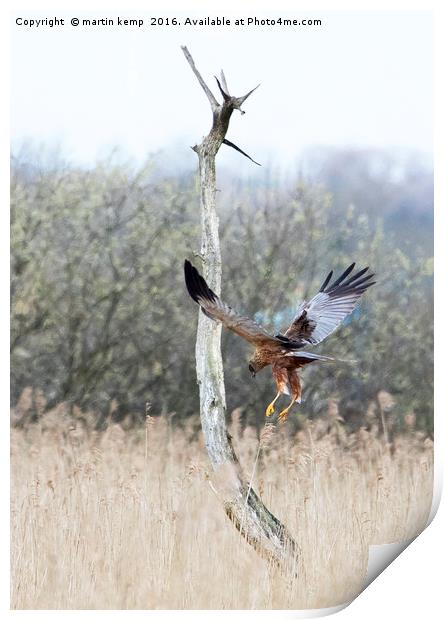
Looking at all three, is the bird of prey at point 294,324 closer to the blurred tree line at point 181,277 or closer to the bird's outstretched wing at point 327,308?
the bird's outstretched wing at point 327,308

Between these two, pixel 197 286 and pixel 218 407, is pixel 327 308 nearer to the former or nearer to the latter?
pixel 218 407

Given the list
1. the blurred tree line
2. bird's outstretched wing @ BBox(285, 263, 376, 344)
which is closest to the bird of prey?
bird's outstretched wing @ BBox(285, 263, 376, 344)

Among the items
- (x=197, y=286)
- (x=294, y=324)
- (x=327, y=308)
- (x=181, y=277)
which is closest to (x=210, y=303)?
(x=197, y=286)

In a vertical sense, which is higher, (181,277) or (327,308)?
(181,277)

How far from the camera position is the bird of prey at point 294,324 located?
4988 millimetres

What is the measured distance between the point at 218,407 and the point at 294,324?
485 millimetres

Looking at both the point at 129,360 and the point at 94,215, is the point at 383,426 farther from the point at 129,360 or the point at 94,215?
the point at 94,215

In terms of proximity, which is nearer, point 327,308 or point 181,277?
point 327,308

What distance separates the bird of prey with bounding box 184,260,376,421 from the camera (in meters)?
4.99

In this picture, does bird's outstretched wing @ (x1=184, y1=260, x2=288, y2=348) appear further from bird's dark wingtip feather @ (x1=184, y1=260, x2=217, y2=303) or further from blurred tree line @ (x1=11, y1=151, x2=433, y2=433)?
blurred tree line @ (x1=11, y1=151, x2=433, y2=433)

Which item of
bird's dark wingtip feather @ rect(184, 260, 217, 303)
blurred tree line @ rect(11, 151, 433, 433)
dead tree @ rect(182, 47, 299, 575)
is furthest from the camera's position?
blurred tree line @ rect(11, 151, 433, 433)

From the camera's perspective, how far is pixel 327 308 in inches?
222

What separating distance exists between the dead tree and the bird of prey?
0.78ft

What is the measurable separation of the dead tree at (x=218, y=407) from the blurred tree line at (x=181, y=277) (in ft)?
1.40
